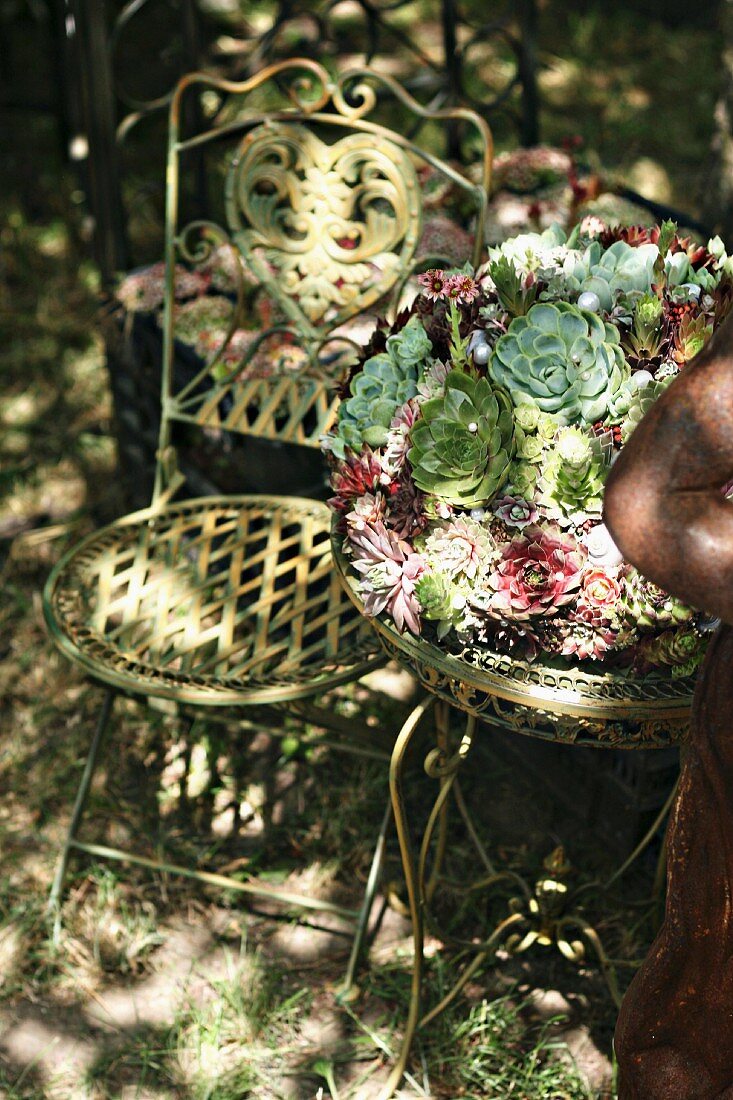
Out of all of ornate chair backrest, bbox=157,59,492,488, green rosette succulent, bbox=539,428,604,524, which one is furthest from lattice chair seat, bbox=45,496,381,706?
green rosette succulent, bbox=539,428,604,524

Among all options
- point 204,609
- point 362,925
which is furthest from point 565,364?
point 362,925

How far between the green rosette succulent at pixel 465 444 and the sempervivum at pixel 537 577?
0.37ft

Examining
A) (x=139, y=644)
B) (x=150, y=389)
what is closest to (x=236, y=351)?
(x=150, y=389)

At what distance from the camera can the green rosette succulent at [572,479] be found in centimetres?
173

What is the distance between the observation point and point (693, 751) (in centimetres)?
155

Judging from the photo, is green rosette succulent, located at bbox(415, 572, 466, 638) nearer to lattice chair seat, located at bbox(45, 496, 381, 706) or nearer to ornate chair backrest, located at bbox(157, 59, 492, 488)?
lattice chair seat, located at bbox(45, 496, 381, 706)

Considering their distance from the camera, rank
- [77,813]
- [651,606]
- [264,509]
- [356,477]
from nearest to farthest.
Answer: [651,606]
[356,477]
[77,813]
[264,509]

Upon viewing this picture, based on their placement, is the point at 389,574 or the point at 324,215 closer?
the point at 389,574

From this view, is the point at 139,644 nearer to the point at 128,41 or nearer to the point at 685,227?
the point at 685,227

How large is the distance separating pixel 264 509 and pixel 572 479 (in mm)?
1187

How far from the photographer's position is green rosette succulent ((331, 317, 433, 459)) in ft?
6.37

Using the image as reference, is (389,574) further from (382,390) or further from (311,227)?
(311,227)

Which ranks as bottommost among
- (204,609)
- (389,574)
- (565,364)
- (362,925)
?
(362,925)

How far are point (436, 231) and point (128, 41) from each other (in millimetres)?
3830
